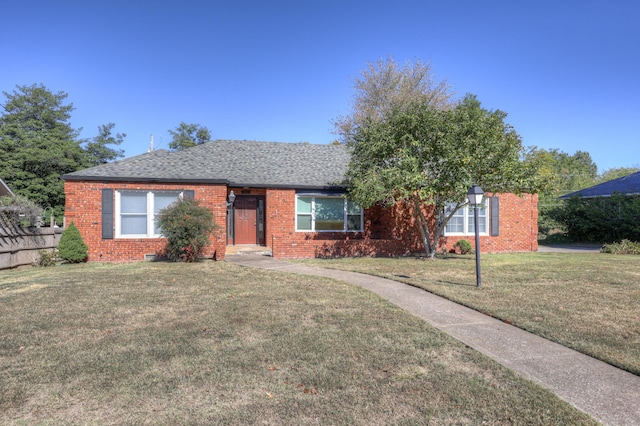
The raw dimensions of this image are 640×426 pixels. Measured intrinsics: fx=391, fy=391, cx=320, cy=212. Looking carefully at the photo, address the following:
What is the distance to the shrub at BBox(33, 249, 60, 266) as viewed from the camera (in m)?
12.0

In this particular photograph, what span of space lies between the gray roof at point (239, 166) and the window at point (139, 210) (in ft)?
1.94

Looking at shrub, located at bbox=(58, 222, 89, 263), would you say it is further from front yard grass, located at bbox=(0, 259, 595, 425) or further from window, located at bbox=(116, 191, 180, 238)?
front yard grass, located at bbox=(0, 259, 595, 425)

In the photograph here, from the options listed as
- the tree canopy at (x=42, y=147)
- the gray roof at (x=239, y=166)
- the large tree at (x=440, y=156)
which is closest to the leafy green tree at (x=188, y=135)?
the tree canopy at (x=42, y=147)

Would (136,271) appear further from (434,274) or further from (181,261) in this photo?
(434,274)

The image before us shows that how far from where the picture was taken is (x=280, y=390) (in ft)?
11.1

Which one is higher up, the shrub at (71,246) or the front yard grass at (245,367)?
the shrub at (71,246)

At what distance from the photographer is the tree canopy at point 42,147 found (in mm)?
23969

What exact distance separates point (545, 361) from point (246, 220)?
13.9 meters

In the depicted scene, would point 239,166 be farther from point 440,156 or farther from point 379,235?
point 440,156

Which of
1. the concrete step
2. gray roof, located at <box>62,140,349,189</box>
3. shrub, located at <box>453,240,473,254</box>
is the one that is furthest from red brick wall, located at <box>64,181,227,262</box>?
shrub, located at <box>453,240,473,254</box>

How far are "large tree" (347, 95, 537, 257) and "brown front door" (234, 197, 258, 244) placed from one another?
5611mm

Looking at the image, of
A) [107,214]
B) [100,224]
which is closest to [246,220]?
[107,214]

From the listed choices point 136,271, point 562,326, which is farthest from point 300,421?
point 136,271

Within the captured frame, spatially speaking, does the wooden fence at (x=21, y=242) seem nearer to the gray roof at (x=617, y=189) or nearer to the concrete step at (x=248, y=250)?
the concrete step at (x=248, y=250)
